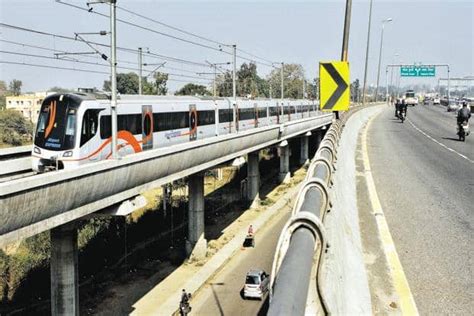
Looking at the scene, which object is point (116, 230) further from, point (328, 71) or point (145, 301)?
point (328, 71)

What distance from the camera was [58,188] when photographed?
14.0m

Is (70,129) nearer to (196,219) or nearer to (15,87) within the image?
(196,219)

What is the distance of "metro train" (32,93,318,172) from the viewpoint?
18641mm

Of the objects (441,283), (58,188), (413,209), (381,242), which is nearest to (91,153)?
(58,188)

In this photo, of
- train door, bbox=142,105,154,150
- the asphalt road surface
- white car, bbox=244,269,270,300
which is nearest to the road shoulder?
train door, bbox=142,105,154,150

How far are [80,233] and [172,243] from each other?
7.22 m

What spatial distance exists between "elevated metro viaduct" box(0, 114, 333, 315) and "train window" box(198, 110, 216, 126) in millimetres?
1611

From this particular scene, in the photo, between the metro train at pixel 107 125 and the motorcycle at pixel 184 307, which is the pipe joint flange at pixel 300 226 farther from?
the motorcycle at pixel 184 307

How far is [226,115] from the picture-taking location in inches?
1417

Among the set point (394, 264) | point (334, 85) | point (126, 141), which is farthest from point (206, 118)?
point (394, 264)

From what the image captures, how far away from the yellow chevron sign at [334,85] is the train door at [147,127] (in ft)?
45.2

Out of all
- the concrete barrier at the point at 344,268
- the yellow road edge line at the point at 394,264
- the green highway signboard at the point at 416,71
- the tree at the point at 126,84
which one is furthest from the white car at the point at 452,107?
the concrete barrier at the point at 344,268

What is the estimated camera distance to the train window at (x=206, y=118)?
1208 inches

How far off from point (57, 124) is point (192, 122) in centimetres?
1130
